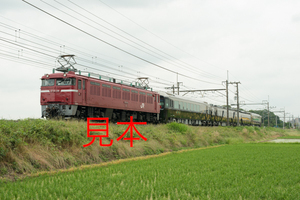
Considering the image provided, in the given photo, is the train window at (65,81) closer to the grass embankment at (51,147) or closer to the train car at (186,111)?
the grass embankment at (51,147)

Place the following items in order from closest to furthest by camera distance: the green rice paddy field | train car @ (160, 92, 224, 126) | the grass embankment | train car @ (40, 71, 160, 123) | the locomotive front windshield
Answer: the green rice paddy field, the grass embankment, train car @ (40, 71, 160, 123), the locomotive front windshield, train car @ (160, 92, 224, 126)

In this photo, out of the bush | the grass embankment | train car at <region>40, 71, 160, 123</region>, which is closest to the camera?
the grass embankment

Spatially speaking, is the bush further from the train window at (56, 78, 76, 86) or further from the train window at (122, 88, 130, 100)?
the train window at (56, 78, 76, 86)

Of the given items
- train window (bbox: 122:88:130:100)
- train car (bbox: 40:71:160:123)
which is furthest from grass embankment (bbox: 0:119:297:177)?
train window (bbox: 122:88:130:100)

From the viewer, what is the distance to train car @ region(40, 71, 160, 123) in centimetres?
2012

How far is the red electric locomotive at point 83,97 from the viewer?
66.0ft

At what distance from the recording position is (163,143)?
800 inches

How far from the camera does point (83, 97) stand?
21.0 meters

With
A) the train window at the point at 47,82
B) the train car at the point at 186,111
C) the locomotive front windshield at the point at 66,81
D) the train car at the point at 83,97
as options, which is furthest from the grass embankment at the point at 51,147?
the train car at the point at 186,111

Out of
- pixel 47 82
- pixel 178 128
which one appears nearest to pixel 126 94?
pixel 178 128

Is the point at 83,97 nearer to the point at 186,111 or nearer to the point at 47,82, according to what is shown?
the point at 47,82

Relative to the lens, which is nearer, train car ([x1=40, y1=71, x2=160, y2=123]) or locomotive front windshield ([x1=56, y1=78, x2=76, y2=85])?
train car ([x1=40, y1=71, x2=160, y2=123])

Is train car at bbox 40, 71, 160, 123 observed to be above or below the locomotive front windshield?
below

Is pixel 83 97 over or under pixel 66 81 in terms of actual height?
under
